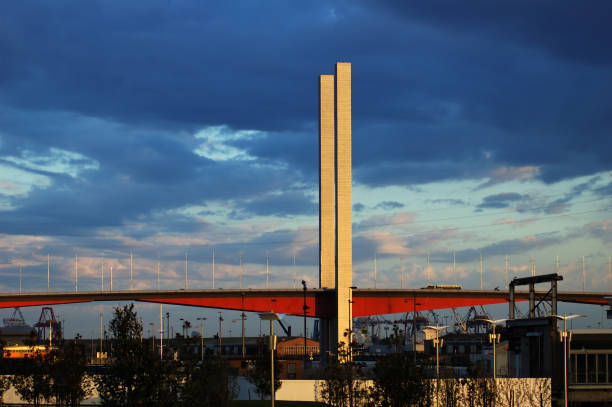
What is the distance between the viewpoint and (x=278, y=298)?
121 metres

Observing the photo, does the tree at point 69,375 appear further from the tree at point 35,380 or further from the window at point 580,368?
the window at point 580,368

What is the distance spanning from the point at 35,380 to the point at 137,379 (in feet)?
116

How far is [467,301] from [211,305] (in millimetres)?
41650

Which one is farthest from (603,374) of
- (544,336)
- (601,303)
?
(601,303)

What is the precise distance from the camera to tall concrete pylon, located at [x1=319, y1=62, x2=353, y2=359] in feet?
366

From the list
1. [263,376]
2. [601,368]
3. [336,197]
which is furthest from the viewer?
[336,197]

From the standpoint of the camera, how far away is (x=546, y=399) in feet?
201

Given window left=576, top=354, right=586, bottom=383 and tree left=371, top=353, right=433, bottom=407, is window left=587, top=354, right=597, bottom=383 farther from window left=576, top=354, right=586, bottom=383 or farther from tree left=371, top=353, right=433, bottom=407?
tree left=371, top=353, right=433, bottom=407

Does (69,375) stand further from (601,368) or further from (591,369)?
(601,368)

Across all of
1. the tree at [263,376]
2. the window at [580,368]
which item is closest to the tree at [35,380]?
the tree at [263,376]

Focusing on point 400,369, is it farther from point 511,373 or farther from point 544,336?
point 511,373

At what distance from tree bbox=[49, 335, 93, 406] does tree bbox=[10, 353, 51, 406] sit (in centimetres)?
91

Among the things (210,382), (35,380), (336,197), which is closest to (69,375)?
(35,380)

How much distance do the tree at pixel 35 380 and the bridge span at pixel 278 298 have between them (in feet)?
169
